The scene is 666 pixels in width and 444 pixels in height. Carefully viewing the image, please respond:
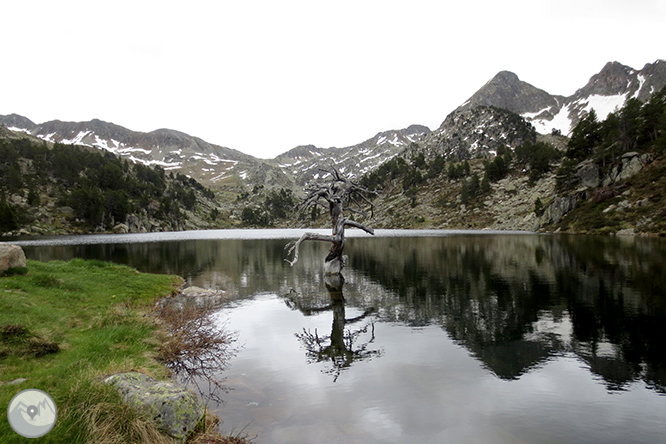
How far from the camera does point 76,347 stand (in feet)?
40.3

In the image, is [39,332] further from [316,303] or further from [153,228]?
[153,228]

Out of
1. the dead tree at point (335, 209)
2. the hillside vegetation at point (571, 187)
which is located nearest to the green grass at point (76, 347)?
the dead tree at point (335, 209)

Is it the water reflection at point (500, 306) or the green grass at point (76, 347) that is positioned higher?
the green grass at point (76, 347)

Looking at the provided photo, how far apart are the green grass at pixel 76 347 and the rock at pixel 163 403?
310 millimetres

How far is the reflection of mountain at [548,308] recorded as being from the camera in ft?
44.3

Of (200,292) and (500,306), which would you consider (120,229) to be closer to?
(200,292)

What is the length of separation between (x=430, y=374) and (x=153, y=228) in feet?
619

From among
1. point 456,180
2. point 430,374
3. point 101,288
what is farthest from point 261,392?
point 456,180

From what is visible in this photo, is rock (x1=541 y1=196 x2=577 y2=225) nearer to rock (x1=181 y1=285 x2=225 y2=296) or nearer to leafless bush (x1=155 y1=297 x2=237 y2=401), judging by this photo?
rock (x1=181 y1=285 x2=225 y2=296)

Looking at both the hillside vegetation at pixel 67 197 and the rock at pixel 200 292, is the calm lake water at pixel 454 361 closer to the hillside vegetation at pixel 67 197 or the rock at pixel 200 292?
the rock at pixel 200 292

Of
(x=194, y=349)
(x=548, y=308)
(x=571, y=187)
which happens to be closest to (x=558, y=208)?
(x=571, y=187)

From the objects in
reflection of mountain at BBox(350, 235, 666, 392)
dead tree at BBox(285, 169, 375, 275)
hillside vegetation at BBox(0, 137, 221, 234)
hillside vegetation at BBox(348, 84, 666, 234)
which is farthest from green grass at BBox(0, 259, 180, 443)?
hillside vegetation at BBox(0, 137, 221, 234)

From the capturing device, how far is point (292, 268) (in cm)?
4175

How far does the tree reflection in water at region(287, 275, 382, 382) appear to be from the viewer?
551 inches
